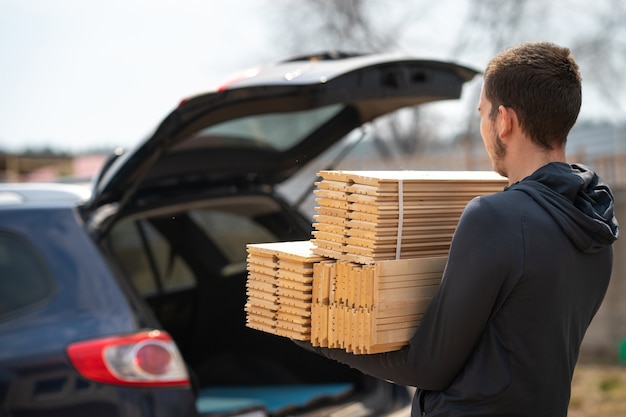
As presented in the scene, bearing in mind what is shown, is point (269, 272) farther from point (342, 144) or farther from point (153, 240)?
point (153, 240)

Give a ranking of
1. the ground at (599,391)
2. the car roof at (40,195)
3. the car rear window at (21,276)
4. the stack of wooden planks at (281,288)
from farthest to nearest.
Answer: the ground at (599,391) → the car roof at (40,195) → the car rear window at (21,276) → the stack of wooden planks at (281,288)

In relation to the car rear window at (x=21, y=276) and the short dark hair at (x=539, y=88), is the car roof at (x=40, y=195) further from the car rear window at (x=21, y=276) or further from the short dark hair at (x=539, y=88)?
the short dark hair at (x=539, y=88)

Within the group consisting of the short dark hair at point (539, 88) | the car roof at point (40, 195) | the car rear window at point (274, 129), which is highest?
the short dark hair at point (539, 88)

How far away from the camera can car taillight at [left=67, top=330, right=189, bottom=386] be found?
3.03 meters

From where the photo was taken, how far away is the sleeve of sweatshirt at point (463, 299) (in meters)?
1.71

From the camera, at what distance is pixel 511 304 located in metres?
1.75

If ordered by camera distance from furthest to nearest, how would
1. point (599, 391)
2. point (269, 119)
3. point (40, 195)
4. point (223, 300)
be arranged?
1. point (599, 391)
2. point (223, 300)
3. point (269, 119)
4. point (40, 195)

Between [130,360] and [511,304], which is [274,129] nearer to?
[130,360]

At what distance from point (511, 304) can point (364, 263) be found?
33 centimetres

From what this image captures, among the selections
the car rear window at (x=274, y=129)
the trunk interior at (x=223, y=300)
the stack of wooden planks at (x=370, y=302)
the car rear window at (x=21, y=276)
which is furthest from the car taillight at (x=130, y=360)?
the stack of wooden planks at (x=370, y=302)

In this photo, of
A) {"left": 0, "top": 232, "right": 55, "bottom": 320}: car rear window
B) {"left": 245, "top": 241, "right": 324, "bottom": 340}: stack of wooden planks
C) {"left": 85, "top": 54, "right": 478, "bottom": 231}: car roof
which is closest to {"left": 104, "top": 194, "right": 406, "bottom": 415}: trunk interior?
{"left": 85, "top": 54, "right": 478, "bottom": 231}: car roof

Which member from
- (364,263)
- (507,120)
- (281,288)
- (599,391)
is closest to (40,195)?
(281,288)

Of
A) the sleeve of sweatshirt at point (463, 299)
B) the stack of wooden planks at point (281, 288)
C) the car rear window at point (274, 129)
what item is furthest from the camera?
the car rear window at point (274, 129)

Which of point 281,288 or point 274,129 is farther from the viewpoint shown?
point 274,129
